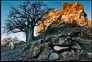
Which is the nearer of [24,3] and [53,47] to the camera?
[53,47]

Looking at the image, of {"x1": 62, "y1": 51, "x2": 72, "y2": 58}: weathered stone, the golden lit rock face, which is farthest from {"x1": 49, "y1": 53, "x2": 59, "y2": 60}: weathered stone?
the golden lit rock face

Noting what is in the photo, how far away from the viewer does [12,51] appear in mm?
24875

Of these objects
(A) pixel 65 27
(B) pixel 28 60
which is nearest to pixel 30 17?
(A) pixel 65 27

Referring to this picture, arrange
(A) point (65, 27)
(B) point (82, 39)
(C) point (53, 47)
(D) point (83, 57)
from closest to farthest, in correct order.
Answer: (D) point (83, 57), (C) point (53, 47), (B) point (82, 39), (A) point (65, 27)

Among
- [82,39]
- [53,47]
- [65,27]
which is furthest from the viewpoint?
[65,27]

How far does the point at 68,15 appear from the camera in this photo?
28.6 metres

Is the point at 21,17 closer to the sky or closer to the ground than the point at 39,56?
closer to the sky

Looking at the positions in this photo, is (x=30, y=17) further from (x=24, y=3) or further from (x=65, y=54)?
(x=65, y=54)

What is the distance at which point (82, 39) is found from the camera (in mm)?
24609

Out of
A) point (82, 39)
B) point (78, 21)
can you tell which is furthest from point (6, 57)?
point (78, 21)

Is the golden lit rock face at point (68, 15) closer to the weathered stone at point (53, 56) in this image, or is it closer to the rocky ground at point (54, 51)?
the rocky ground at point (54, 51)

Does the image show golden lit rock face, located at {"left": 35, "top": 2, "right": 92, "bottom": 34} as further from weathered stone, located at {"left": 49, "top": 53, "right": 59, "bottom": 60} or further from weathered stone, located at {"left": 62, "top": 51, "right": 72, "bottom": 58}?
weathered stone, located at {"left": 49, "top": 53, "right": 59, "bottom": 60}

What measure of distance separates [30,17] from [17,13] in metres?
1.19

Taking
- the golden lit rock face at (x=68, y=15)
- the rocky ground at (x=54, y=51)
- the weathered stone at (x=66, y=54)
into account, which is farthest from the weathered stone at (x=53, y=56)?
the golden lit rock face at (x=68, y=15)
